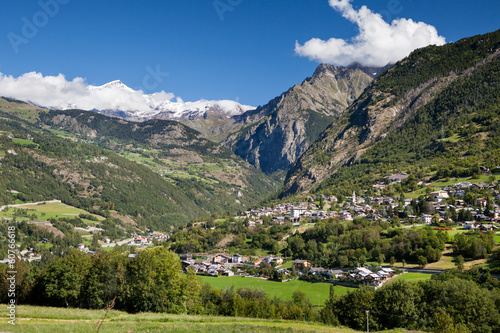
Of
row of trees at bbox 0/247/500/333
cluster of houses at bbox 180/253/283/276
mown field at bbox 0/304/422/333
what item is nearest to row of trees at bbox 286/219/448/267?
cluster of houses at bbox 180/253/283/276

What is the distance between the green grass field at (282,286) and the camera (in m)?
70.8

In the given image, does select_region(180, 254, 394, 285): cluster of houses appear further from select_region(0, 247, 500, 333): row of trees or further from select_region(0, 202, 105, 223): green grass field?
select_region(0, 202, 105, 223): green grass field

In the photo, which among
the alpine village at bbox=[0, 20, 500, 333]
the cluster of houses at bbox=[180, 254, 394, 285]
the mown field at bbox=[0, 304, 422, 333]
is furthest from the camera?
the cluster of houses at bbox=[180, 254, 394, 285]

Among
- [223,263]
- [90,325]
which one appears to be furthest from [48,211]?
[90,325]

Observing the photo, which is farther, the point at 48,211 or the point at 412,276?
the point at 48,211

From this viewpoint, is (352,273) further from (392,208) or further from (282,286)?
(392,208)

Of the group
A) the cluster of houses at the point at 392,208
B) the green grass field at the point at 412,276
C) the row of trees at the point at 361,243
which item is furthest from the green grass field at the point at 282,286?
the cluster of houses at the point at 392,208

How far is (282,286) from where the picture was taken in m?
80.2

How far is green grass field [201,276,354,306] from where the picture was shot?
232 feet

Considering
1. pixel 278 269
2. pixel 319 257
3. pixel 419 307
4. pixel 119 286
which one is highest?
pixel 319 257

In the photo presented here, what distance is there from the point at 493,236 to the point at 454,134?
109m

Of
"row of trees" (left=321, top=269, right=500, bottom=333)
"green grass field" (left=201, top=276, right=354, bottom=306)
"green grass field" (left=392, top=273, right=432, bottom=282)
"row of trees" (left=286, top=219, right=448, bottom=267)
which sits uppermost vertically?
"row of trees" (left=286, top=219, right=448, bottom=267)

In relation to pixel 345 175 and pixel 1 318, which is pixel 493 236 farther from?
pixel 345 175

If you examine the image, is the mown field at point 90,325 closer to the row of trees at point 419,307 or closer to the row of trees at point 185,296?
the row of trees at point 185,296
